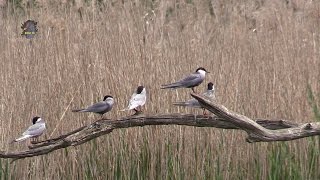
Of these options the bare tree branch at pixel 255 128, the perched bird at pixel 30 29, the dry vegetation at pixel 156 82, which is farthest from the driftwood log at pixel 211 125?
the perched bird at pixel 30 29

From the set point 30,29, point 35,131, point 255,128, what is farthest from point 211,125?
point 30,29

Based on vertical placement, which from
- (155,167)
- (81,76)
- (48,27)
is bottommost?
(155,167)

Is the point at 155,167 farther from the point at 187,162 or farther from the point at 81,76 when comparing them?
the point at 81,76

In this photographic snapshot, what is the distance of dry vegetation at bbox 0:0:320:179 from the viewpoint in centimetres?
364

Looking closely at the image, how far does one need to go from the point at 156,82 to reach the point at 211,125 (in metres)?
0.91

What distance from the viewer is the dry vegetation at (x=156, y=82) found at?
12.0 feet

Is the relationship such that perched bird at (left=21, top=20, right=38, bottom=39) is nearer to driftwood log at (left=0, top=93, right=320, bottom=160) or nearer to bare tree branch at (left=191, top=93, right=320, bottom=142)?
driftwood log at (left=0, top=93, right=320, bottom=160)

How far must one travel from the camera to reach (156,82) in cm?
374

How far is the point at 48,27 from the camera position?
4223mm

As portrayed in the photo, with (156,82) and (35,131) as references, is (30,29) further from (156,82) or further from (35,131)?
(35,131)

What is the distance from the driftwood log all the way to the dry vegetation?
70cm

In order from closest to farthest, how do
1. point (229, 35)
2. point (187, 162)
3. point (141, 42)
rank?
point (187, 162)
point (141, 42)
point (229, 35)

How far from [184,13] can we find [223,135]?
38.9 inches

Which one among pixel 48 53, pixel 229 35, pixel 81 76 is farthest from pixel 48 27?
pixel 229 35
